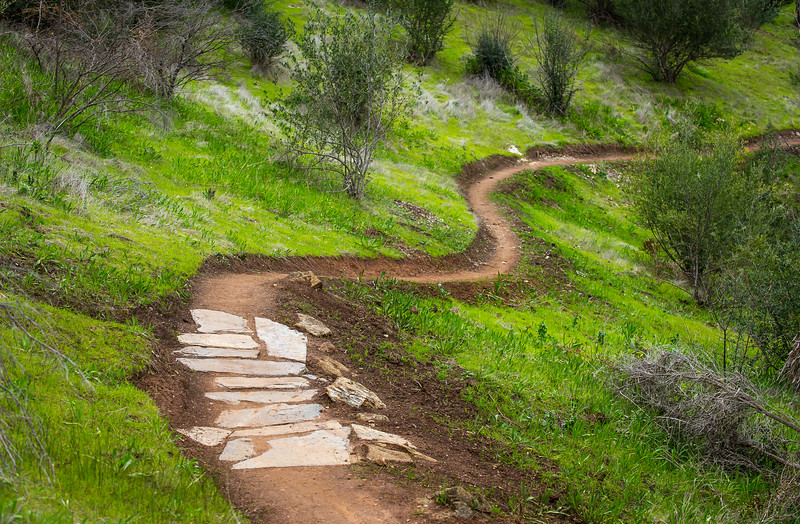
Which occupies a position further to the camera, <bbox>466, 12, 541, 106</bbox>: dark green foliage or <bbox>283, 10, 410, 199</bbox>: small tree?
<bbox>466, 12, 541, 106</bbox>: dark green foliage

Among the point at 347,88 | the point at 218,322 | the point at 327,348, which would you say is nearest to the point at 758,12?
the point at 347,88

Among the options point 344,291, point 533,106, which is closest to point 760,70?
point 533,106

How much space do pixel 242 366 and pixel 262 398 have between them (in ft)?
2.01

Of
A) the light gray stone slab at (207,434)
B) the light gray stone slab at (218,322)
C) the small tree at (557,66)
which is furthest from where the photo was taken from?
the small tree at (557,66)

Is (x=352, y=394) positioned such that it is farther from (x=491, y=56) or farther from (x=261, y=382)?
(x=491, y=56)

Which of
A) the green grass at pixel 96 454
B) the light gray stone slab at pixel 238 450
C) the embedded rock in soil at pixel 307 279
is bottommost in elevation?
the embedded rock in soil at pixel 307 279

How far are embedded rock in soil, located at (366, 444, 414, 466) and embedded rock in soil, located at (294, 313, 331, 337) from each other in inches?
93.4

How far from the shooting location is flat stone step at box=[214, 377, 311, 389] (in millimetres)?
5242

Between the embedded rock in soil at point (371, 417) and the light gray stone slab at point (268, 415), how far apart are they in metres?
0.36

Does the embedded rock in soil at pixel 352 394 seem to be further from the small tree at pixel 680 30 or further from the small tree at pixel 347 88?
the small tree at pixel 680 30

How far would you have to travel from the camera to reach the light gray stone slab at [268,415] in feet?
15.3

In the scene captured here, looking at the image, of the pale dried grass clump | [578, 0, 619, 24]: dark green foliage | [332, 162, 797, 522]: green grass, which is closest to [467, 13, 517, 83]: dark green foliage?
[578, 0, 619, 24]: dark green foliage

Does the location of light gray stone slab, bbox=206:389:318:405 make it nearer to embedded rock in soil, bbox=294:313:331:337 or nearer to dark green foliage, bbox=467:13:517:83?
embedded rock in soil, bbox=294:313:331:337

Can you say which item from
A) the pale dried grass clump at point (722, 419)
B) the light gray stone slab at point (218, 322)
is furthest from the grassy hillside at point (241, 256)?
the light gray stone slab at point (218, 322)
